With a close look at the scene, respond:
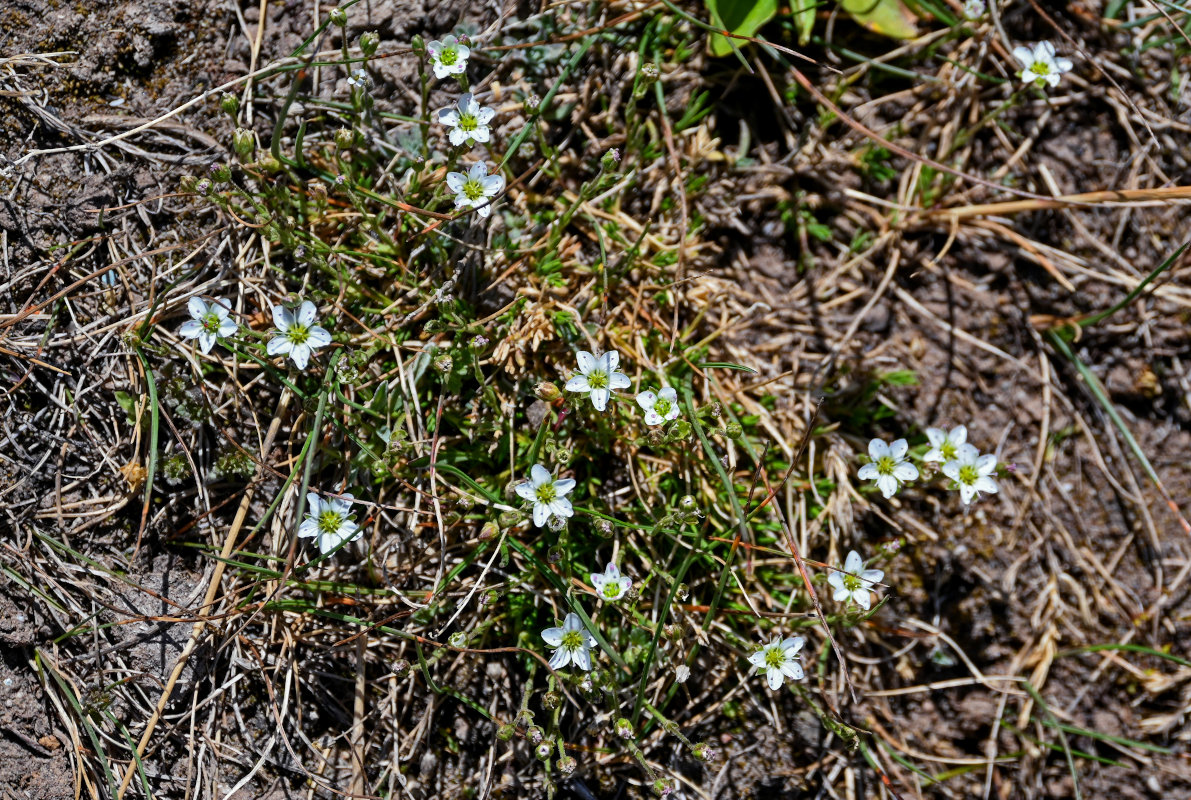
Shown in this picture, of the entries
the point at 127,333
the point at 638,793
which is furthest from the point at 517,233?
the point at 638,793

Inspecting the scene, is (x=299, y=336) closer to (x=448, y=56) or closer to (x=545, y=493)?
(x=545, y=493)

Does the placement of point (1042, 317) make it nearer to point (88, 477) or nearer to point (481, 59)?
point (481, 59)

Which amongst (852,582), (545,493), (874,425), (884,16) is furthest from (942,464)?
(884,16)

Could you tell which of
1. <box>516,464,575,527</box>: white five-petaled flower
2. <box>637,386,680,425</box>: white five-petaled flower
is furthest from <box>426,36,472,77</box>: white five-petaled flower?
<box>516,464,575,527</box>: white five-petaled flower

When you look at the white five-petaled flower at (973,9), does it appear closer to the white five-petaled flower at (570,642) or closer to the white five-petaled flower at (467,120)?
the white five-petaled flower at (467,120)

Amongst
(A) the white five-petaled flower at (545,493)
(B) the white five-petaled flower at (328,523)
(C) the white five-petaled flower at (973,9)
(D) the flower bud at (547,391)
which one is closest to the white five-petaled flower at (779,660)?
(A) the white five-petaled flower at (545,493)
